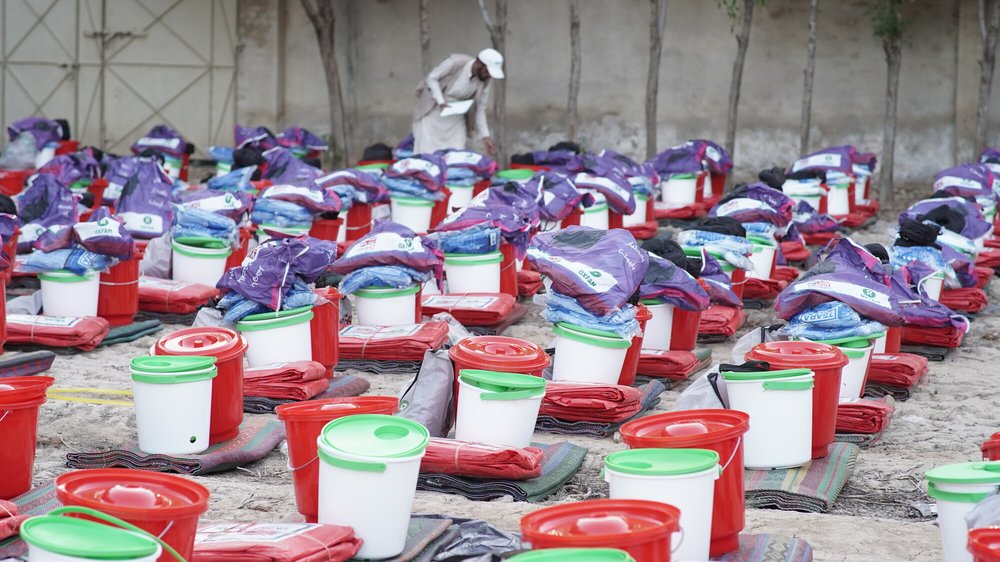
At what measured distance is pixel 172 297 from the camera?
9266 mm

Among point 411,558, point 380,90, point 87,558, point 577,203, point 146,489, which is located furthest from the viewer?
point 380,90

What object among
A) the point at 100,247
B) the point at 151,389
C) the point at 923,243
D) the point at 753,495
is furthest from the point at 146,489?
the point at 923,243

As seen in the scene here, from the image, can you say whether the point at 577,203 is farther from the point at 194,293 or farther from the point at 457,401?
the point at 457,401

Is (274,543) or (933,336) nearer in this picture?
(274,543)

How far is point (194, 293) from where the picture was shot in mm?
9312

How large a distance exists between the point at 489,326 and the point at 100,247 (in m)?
2.47

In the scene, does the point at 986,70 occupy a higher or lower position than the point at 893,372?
higher

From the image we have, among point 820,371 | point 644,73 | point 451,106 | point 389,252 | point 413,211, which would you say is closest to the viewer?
point 820,371

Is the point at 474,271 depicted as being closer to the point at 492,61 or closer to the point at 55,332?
the point at 55,332

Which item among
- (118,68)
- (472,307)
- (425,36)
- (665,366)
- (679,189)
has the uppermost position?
(425,36)

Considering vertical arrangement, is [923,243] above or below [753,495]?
above

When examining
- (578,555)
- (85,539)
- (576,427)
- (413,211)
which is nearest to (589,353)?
(576,427)

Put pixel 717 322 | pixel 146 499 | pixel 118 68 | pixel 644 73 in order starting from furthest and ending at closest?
pixel 118 68
pixel 644 73
pixel 717 322
pixel 146 499

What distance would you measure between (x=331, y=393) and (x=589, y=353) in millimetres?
1358
